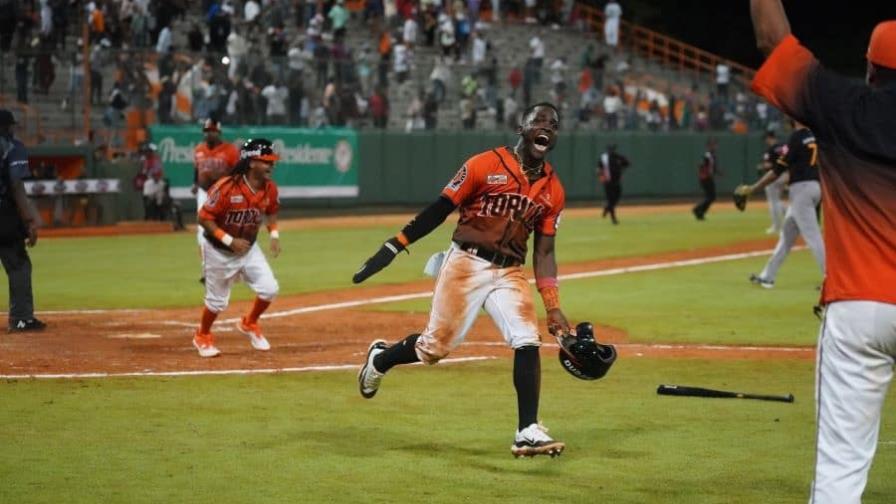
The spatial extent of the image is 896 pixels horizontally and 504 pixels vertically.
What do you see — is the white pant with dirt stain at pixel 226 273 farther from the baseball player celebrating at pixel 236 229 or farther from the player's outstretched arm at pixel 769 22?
the player's outstretched arm at pixel 769 22

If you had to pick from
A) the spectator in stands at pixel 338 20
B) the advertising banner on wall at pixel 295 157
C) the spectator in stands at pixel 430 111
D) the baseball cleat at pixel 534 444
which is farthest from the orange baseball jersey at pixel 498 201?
the spectator in stands at pixel 338 20

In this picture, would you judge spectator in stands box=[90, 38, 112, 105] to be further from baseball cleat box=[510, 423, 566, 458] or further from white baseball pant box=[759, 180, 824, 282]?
baseball cleat box=[510, 423, 566, 458]

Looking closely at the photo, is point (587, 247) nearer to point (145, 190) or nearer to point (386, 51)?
point (145, 190)

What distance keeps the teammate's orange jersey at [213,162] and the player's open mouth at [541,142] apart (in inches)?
342

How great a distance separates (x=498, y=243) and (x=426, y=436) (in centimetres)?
142

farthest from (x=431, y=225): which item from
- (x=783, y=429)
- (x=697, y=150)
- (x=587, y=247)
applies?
(x=697, y=150)

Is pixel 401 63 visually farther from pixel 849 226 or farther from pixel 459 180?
pixel 849 226

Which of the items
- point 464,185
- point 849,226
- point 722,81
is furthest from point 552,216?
point 722,81

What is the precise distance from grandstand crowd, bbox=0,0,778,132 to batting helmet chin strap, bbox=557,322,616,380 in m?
24.7

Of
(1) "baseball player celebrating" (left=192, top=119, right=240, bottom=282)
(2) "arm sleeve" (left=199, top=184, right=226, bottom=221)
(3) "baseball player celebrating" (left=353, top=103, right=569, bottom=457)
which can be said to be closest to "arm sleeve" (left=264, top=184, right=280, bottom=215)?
(2) "arm sleeve" (left=199, top=184, right=226, bottom=221)

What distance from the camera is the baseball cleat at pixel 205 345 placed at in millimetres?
13500

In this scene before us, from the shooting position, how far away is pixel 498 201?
30.5ft

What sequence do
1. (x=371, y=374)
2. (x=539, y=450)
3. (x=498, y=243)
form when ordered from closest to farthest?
(x=539, y=450), (x=498, y=243), (x=371, y=374)

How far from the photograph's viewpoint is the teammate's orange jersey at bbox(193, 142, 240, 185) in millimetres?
17359
